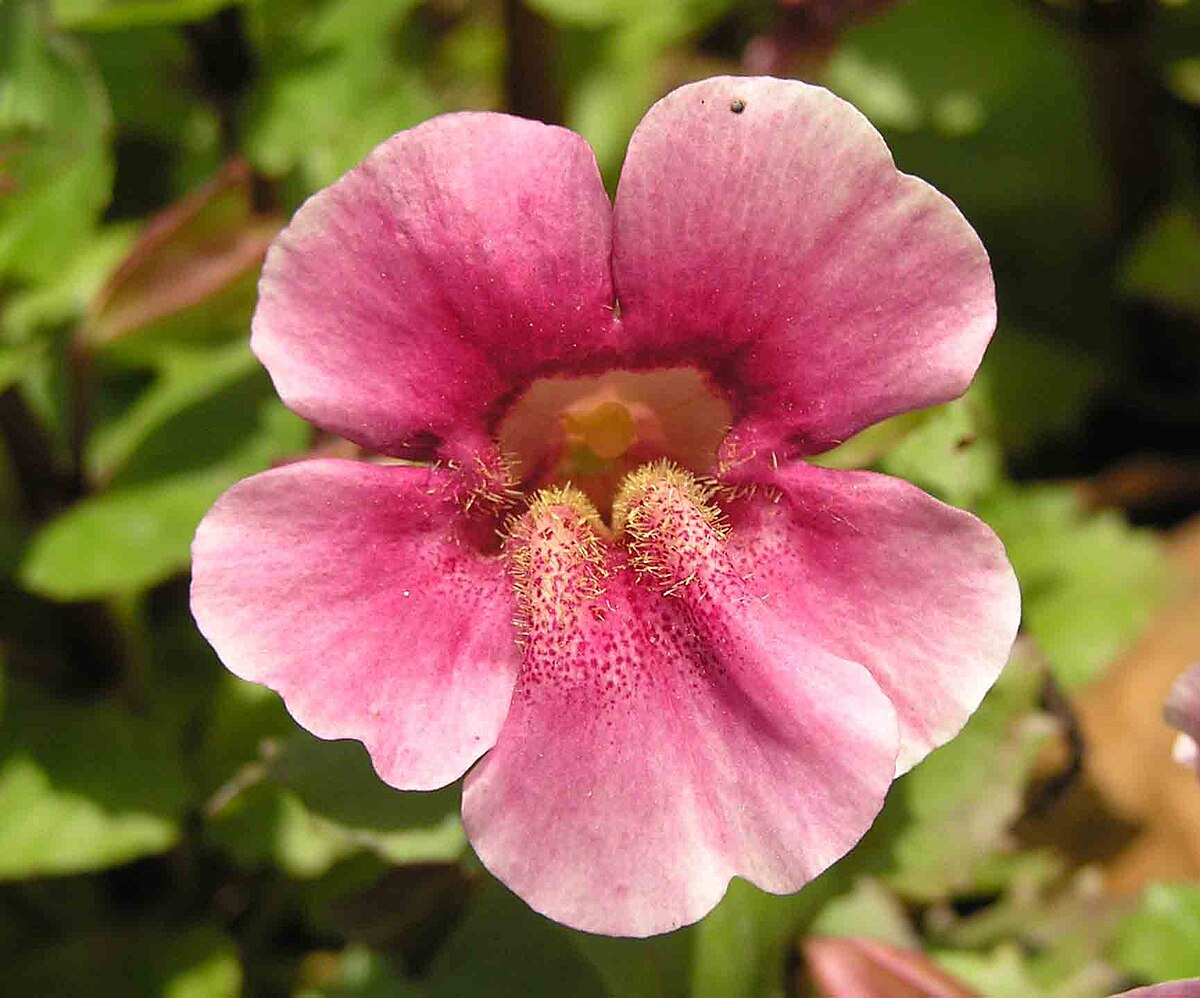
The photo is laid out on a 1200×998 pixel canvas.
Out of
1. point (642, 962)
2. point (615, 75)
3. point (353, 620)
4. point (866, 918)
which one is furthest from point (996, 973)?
point (615, 75)

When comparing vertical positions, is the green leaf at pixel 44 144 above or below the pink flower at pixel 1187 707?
above

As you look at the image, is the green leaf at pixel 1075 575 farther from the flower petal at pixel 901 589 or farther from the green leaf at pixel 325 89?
the green leaf at pixel 325 89

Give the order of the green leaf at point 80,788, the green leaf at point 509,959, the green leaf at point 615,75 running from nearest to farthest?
the green leaf at point 509,959
the green leaf at point 80,788
the green leaf at point 615,75

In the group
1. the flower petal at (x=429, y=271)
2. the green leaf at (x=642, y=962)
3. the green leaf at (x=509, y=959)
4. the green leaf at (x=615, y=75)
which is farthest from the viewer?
the green leaf at (x=615, y=75)

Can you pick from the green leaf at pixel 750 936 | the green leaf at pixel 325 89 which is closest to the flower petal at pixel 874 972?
the green leaf at pixel 750 936

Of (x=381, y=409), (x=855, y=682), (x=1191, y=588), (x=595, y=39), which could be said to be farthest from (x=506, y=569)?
(x=595, y=39)

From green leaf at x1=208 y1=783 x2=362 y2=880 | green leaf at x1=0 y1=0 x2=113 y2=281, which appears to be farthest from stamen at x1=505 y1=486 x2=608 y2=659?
green leaf at x1=0 y1=0 x2=113 y2=281

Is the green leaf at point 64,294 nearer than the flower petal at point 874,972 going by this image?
No

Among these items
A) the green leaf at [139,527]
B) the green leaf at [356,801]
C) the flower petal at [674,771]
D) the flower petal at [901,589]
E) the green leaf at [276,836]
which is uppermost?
the flower petal at [901,589]
